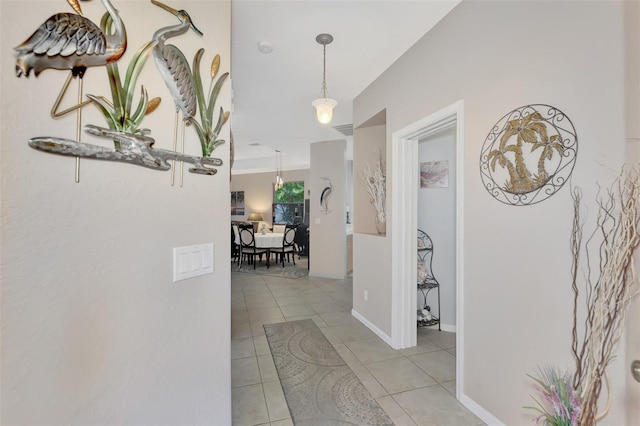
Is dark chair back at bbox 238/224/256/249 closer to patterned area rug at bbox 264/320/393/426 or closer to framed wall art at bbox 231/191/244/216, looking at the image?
framed wall art at bbox 231/191/244/216

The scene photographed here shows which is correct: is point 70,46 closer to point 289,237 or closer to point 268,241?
point 268,241

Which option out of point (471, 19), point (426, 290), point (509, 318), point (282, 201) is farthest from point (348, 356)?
point (282, 201)

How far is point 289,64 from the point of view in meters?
2.83

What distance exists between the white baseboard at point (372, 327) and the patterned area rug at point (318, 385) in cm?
57

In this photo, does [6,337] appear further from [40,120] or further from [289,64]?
[289,64]

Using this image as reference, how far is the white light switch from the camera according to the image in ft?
3.57

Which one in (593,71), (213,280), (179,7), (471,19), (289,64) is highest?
(289,64)

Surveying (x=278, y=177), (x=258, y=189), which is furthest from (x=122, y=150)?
(x=258, y=189)

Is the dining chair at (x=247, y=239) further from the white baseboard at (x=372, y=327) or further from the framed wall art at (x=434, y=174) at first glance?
the framed wall art at (x=434, y=174)

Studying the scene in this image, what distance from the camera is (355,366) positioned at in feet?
8.06

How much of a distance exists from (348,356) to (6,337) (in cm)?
245

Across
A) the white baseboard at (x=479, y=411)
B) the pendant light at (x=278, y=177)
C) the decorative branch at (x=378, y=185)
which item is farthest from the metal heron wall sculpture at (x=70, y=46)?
the pendant light at (x=278, y=177)

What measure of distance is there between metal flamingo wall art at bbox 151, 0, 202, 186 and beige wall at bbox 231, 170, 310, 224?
843 centimetres

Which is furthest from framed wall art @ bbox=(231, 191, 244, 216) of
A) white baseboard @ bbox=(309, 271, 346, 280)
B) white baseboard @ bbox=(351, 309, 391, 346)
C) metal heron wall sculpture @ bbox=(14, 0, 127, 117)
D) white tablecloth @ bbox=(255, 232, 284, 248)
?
metal heron wall sculpture @ bbox=(14, 0, 127, 117)
